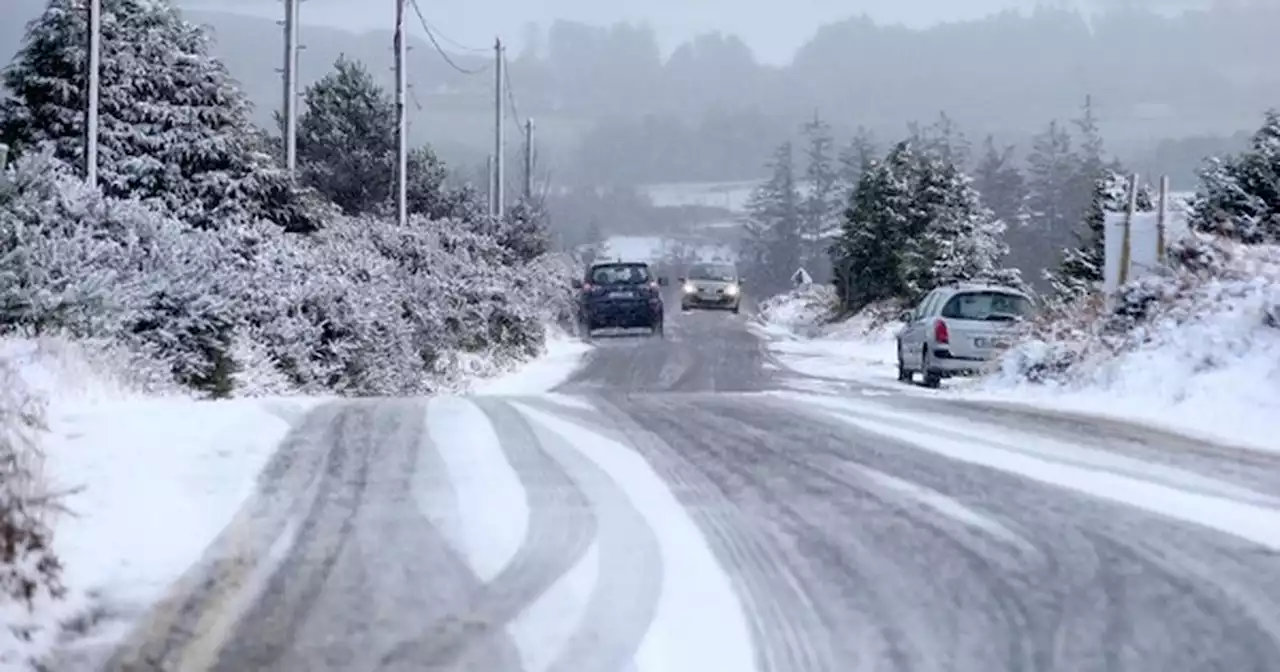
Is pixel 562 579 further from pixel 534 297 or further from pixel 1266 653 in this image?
pixel 534 297

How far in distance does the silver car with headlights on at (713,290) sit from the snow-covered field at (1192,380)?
43223 millimetres

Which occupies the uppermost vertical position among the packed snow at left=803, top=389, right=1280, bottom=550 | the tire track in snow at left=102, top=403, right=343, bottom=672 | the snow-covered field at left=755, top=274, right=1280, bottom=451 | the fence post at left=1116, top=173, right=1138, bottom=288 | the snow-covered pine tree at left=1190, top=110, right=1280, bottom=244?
the snow-covered pine tree at left=1190, top=110, right=1280, bottom=244

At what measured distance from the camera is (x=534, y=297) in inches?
1515

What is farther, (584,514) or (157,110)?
(157,110)

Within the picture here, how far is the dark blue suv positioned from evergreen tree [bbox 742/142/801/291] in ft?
354

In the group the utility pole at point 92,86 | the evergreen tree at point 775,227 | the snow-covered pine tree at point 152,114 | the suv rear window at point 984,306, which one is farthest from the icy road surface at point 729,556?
the evergreen tree at point 775,227

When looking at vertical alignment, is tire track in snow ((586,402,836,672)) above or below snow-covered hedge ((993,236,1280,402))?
below

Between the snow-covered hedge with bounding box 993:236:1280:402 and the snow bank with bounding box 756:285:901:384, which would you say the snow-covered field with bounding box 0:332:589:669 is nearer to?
the snow-covered hedge with bounding box 993:236:1280:402

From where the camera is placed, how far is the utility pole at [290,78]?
35.8 metres

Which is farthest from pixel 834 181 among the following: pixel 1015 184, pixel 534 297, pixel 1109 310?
pixel 1109 310

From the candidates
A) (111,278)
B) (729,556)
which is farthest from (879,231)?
(729,556)

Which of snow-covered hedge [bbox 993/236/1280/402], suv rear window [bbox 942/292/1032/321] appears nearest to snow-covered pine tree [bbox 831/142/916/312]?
→ suv rear window [bbox 942/292/1032/321]

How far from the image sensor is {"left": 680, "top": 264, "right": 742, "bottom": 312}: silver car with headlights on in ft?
199

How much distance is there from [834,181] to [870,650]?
148 meters
